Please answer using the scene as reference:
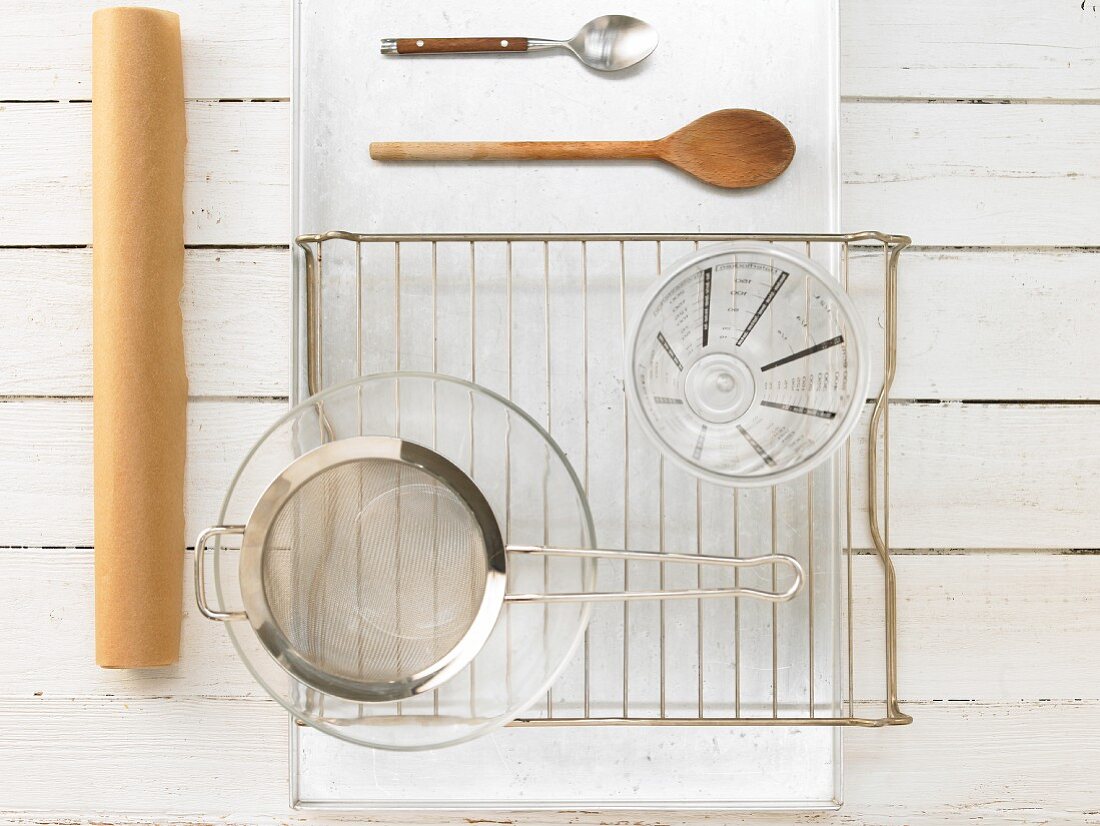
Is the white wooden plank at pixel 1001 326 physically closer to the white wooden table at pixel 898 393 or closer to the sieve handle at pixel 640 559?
the white wooden table at pixel 898 393

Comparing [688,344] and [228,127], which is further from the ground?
[228,127]

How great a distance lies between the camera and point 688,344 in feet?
2.03

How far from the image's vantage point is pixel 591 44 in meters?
0.68

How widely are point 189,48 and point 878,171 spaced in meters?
0.59

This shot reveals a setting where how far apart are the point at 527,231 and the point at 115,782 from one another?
574 mm

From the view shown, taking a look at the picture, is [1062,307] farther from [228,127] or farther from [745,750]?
[228,127]

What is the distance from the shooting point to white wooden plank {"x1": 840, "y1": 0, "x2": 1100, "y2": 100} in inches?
27.7

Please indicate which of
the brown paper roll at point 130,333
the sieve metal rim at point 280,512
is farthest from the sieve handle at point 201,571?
the brown paper roll at point 130,333

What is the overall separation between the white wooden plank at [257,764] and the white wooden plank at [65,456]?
0.48 ft

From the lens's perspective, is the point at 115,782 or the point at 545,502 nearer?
the point at 545,502

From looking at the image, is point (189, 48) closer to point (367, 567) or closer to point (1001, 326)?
point (367, 567)

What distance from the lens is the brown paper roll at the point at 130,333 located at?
66 cm

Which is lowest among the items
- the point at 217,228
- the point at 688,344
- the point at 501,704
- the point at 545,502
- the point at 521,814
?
the point at 521,814

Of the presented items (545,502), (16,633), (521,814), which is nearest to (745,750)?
(521,814)
